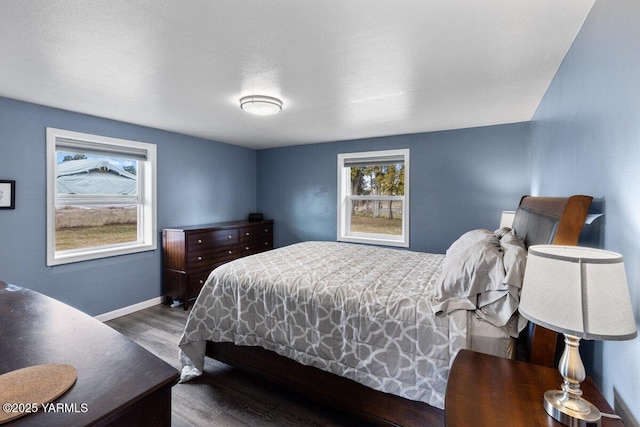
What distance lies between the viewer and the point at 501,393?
3.39ft

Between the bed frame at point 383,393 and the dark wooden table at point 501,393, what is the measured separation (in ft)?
0.66

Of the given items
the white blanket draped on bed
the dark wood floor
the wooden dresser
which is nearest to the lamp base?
the white blanket draped on bed

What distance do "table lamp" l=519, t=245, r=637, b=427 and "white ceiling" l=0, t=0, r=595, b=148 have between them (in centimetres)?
129

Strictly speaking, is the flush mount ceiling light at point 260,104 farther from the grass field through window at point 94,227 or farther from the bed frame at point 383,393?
the grass field through window at point 94,227

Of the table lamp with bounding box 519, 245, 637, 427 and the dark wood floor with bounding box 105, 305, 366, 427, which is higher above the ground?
the table lamp with bounding box 519, 245, 637, 427

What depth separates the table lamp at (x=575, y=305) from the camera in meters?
0.77

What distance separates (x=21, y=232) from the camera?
9.22 ft

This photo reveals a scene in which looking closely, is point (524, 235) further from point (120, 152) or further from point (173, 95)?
point (120, 152)

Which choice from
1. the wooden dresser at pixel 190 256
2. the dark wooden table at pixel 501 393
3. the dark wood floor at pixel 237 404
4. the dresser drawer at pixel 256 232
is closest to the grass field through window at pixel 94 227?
the wooden dresser at pixel 190 256

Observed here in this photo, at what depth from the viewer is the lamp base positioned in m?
0.86

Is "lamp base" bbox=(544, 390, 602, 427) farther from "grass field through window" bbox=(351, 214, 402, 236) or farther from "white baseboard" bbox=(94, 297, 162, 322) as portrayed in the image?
"white baseboard" bbox=(94, 297, 162, 322)

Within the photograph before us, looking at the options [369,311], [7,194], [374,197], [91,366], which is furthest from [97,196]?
[374,197]

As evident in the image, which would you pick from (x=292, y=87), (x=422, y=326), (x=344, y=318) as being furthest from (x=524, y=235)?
(x=292, y=87)

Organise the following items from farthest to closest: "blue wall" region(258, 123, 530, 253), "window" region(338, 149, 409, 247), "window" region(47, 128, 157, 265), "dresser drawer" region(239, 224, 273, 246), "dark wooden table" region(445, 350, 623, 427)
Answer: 1. "dresser drawer" region(239, 224, 273, 246)
2. "window" region(338, 149, 409, 247)
3. "blue wall" region(258, 123, 530, 253)
4. "window" region(47, 128, 157, 265)
5. "dark wooden table" region(445, 350, 623, 427)
